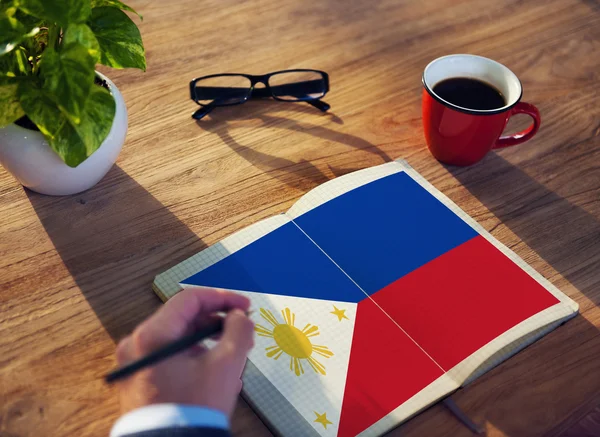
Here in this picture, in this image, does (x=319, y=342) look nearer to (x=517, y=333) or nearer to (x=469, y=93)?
(x=517, y=333)

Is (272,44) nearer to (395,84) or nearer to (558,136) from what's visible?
(395,84)

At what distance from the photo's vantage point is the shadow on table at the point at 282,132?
0.91 m

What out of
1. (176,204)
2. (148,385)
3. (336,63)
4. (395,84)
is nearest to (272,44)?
(336,63)

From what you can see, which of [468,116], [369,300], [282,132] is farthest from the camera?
[282,132]

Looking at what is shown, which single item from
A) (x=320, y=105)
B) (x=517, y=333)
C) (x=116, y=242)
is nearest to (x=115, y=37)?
(x=116, y=242)

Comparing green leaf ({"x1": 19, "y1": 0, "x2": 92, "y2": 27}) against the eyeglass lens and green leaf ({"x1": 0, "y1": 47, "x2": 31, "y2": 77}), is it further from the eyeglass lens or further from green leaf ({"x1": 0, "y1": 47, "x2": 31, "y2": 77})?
the eyeglass lens

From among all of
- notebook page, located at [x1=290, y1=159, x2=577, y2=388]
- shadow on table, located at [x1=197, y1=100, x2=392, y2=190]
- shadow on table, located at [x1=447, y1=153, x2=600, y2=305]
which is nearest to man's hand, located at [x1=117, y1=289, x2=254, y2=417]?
notebook page, located at [x1=290, y1=159, x2=577, y2=388]

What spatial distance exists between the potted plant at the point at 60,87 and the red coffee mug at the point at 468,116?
0.39 metres

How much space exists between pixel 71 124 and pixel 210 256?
0.71 feet

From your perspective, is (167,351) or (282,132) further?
(282,132)

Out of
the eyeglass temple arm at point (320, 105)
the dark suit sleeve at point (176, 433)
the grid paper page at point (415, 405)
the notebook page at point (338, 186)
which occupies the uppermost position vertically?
the dark suit sleeve at point (176, 433)

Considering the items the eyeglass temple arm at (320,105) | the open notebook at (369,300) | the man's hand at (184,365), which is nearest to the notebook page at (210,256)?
the open notebook at (369,300)

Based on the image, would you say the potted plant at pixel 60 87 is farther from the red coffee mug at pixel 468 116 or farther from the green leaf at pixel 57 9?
the red coffee mug at pixel 468 116

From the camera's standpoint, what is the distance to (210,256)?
0.78 m
